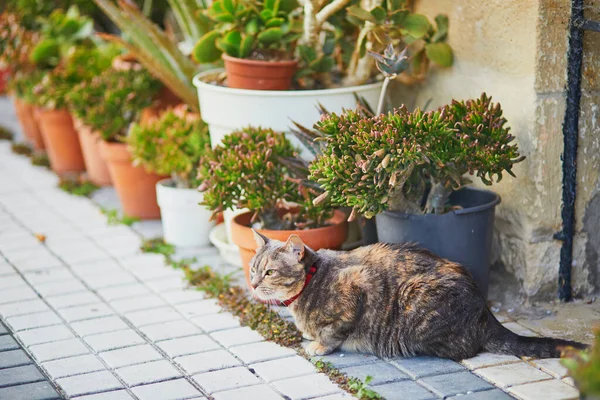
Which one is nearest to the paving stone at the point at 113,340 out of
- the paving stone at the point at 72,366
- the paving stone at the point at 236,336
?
the paving stone at the point at 72,366

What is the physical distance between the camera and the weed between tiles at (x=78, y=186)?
6.55 metres

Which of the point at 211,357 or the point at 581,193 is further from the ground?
the point at 581,193

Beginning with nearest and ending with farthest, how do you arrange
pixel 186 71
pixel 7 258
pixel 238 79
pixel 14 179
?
pixel 238 79, pixel 7 258, pixel 186 71, pixel 14 179

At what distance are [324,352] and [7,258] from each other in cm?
246

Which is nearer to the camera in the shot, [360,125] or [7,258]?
[360,125]

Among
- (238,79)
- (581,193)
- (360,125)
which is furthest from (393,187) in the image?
(238,79)

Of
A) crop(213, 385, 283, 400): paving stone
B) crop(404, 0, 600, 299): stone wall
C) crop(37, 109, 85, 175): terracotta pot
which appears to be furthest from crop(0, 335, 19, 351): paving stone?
crop(37, 109, 85, 175): terracotta pot

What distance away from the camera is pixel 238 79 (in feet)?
15.8

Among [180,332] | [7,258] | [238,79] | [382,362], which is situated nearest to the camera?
[382,362]

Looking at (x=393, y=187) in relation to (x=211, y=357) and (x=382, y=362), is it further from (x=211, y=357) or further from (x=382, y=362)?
(x=211, y=357)

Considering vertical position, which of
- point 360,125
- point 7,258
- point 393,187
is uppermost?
point 360,125

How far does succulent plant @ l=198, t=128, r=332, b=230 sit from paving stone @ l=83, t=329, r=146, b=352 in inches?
29.9

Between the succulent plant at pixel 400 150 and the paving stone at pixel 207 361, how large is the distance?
869mm

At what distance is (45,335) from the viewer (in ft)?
13.6
